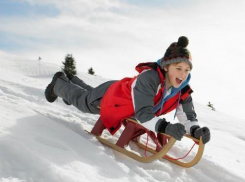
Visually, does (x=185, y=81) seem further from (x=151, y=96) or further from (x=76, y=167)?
(x=76, y=167)

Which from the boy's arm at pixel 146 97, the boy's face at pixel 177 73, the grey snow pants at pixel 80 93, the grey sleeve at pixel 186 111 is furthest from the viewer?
the grey snow pants at pixel 80 93

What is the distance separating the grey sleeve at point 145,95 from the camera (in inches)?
110

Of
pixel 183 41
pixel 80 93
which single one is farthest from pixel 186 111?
pixel 80 93

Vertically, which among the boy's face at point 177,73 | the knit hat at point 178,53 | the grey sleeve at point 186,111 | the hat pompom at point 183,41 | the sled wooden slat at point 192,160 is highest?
the hat pompom at point 183,41

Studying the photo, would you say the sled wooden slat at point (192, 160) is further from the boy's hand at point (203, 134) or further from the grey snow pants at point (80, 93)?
the grey snow pants at point (80, 93)

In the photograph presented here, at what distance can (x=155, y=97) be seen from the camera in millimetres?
3074

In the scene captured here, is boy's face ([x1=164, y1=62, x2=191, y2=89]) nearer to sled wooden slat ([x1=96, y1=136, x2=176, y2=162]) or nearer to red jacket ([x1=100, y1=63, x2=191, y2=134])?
red jacket ([x1=100, y1=63, x2=191, y2=134])

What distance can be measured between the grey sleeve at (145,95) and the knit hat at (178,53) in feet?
0.58

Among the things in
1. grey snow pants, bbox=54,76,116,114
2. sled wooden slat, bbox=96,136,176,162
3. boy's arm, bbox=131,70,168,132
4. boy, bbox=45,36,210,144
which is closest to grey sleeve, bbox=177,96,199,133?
boy, bbox=45,36,210,144

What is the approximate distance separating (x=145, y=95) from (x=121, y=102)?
0.39 meters

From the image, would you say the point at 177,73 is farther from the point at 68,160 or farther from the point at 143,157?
the point at 68,160

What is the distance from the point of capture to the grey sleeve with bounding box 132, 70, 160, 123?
2.80 metres

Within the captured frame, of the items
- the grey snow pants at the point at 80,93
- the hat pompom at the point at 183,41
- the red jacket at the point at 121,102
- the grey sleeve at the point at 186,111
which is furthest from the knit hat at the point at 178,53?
the grey snow pants at the point at 80,93

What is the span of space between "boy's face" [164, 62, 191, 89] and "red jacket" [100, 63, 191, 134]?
0.28 feet
